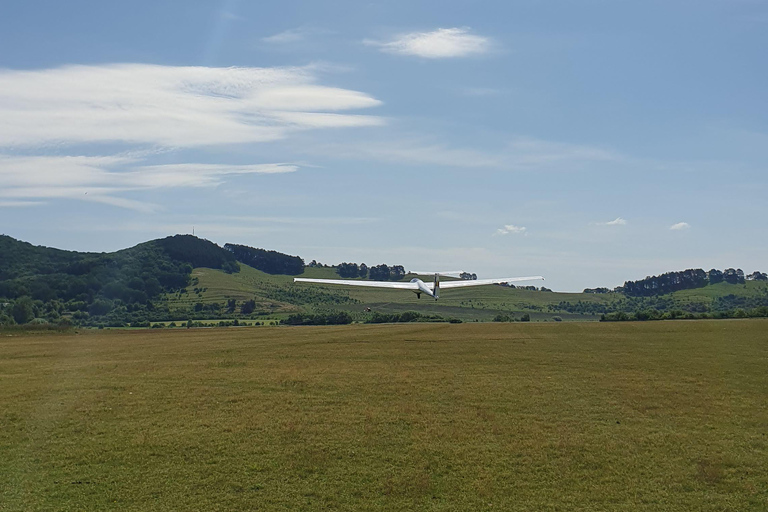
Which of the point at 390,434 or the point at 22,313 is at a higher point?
the point at 390,434

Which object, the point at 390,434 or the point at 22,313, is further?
the point at 22,313

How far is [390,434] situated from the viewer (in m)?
24.5

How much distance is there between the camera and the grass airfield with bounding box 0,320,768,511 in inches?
760

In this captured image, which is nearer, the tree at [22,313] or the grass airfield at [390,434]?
the grass airfield at [390,434]

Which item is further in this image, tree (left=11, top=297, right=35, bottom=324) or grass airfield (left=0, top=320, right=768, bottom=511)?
tree (left=11, top=297, right=35, bottom=324)

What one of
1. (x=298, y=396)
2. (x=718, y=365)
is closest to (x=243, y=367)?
(x=298, y=396)

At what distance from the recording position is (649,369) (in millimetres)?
39000

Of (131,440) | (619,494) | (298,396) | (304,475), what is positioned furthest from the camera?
(298,396)

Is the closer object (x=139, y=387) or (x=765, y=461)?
(x=765, y=461)

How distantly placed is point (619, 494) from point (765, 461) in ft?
21.5

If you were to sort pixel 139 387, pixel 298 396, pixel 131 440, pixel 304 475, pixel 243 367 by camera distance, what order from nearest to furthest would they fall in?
pixel 304 475 → pixel 131 440 → pixel 298 396 → pixel 139 387 → pixel 243 367

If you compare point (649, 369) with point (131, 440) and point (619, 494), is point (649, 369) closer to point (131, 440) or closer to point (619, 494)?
point (619, 494)

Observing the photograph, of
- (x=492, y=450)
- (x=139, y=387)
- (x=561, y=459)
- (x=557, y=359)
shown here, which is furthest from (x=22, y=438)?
(x=557, y=359)

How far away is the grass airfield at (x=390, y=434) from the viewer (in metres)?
19.3
